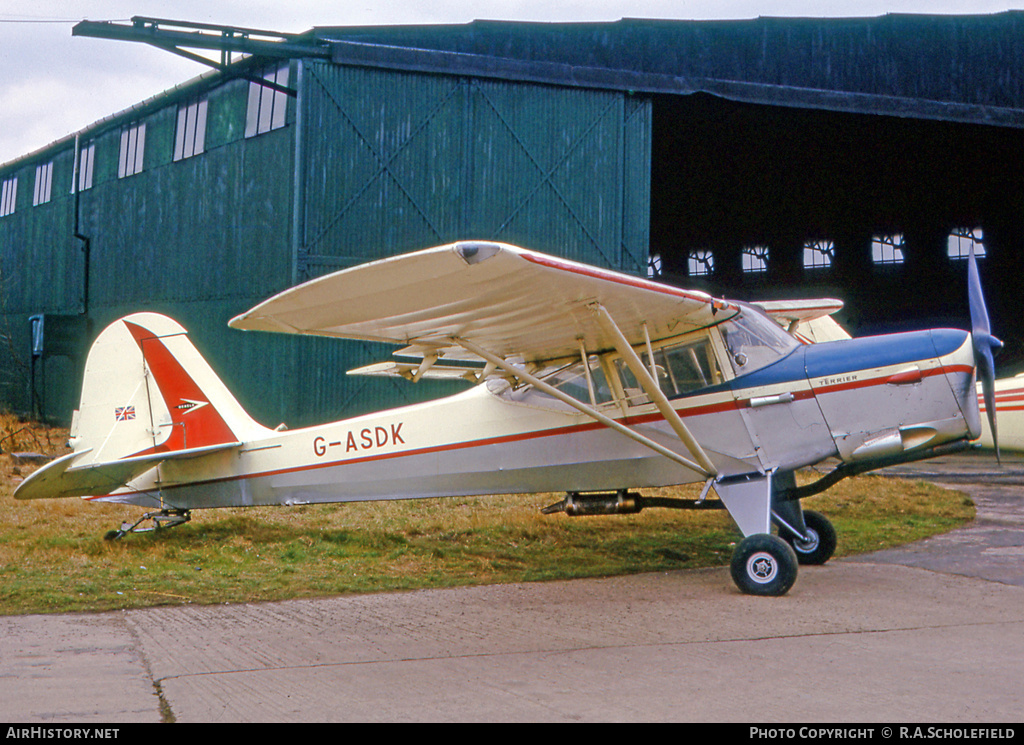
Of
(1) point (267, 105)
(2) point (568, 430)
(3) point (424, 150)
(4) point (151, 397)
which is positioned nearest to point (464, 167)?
(3) point (424, 150)

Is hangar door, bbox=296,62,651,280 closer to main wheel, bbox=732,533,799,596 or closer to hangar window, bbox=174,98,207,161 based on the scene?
hangar window, bbox=174,98,207,161

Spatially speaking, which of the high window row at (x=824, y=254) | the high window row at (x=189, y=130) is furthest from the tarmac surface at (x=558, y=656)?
the high window row at (x=824, y=254)

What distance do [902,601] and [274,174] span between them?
44.1ft

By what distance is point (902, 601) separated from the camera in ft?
21.9

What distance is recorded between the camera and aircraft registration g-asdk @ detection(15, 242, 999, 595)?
680 cm

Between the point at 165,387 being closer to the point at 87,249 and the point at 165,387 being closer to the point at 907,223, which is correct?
the point at 87,249

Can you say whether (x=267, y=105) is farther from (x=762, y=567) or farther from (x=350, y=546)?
(x=762, y=567)

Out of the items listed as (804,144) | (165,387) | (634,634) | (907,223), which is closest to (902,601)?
(634,634)

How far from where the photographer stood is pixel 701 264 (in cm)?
5200

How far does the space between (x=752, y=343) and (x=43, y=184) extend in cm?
2766

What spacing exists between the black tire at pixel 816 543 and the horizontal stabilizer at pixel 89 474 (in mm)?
5284

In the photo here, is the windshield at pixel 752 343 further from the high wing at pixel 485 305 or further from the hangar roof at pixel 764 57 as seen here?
the hangar roof at pixel 764 57

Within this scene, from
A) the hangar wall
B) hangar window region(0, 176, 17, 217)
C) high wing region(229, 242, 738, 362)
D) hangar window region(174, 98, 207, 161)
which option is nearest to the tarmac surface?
high wing region(229, 242, 738, 362)

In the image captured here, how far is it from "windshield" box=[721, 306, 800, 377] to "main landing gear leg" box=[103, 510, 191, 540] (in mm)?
5280
